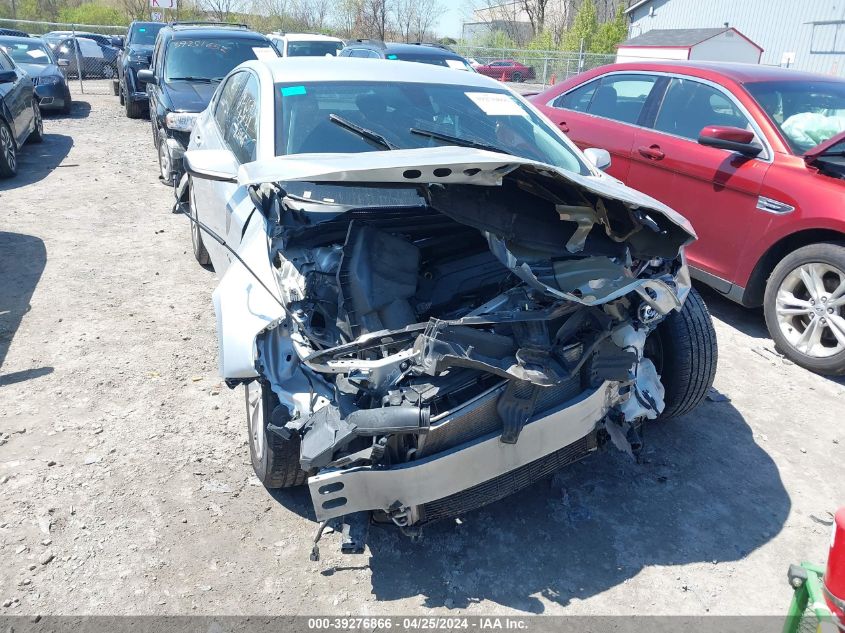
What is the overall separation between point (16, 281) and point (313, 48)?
32.0 feet

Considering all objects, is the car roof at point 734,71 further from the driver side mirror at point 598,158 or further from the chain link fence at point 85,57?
the chain link fence at point 85,57

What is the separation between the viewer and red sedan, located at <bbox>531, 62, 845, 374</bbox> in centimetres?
428

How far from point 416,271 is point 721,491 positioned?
1.83 meters

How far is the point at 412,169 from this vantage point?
229cm

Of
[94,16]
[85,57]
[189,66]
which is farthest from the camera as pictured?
[94,16]

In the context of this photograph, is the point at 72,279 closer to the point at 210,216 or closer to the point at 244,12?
the point at 210,216

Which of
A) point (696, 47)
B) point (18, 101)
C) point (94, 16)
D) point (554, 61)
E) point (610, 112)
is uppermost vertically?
point (94, 16)

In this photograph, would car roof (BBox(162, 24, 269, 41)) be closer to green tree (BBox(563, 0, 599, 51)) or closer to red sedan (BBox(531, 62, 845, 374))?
red sedan (BBox(531, 62, 845, 374))

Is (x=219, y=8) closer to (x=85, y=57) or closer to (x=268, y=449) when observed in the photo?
(x=85, y=57)

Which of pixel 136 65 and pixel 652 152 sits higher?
pixel 136 65

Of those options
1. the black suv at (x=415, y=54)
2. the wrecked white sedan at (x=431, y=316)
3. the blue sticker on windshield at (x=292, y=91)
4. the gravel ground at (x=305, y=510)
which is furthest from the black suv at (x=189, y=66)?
the wrecked white sedan at (x=431, y=316)

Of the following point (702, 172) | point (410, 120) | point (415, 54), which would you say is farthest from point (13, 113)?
point (702, 172)

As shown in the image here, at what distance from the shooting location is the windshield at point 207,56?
8555 millimetres

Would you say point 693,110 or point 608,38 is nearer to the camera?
point 693,110
